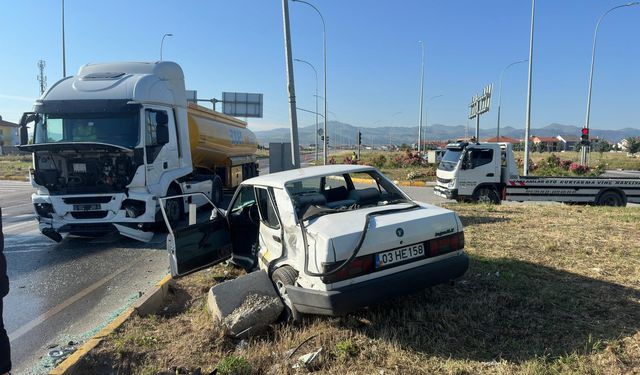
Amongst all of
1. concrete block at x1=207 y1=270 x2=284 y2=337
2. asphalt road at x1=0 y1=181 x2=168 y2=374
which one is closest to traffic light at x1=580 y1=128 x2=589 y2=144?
asphalt road at x1=0 y1=181 x2=168 y2=374

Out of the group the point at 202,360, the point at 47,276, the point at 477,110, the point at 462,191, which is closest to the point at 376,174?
the point at 202,360

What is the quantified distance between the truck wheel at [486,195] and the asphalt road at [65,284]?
30.1 feet

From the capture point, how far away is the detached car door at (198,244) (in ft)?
15.9

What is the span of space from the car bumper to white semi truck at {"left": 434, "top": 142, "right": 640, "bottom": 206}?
32.0 ft

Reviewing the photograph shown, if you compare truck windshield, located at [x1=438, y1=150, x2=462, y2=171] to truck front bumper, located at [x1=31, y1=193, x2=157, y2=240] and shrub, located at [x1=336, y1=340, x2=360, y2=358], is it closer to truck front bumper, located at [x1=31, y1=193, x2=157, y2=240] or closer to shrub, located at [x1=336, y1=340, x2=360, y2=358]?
truck front bumper, located at [x1=31, y1=193, x2=157, y2=240]

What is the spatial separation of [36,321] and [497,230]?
7.10m

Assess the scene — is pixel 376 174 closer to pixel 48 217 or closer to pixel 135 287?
pixel 135 287

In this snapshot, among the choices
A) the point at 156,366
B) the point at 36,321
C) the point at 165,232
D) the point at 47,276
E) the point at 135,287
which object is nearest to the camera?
the point at 156,366

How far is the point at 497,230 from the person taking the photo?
796 cm

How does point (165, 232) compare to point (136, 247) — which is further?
point (165, 232)

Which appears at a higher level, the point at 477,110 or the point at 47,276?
the point at 477,110

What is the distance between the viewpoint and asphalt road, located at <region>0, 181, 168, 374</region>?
14.1ft

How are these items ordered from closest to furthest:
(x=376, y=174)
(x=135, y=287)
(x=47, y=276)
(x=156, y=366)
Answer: (x=156, y=366) < (x=376, y=174) < (x=135, y=287) < (x=47, y=276)

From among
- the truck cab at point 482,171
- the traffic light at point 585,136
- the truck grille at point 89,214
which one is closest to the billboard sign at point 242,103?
the traffic light at point 585,136
